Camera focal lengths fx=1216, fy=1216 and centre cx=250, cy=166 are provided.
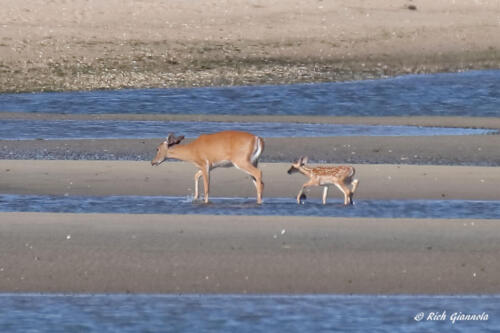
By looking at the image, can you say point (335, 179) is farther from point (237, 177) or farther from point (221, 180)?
point (237, 177)

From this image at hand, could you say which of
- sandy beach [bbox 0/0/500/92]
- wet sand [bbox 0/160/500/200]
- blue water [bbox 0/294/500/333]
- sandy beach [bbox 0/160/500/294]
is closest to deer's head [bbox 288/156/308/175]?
wet sand [bbox 0/160/500/200]

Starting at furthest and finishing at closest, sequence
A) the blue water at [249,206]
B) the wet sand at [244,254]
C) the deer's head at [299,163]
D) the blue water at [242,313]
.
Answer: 1. the deer's head at [299,163]
2. the blue water at [249,206]
3. the wet sand at [244,254]
4. the blue water at [242,313]

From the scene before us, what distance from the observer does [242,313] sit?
30.0ft

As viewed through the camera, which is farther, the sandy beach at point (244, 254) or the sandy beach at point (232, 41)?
the sandy beach at point (232, 41)

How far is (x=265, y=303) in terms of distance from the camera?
31.3 feet

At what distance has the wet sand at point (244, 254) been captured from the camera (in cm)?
1016

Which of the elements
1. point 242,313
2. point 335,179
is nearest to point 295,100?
point 335,179

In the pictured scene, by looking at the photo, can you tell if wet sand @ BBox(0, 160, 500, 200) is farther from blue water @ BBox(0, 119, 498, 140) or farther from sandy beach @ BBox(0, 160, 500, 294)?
blue water @ BBox(0, 119, 498, 140)

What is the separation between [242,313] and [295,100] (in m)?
23.4

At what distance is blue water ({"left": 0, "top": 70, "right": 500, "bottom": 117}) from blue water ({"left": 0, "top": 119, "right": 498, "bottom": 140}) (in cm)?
357

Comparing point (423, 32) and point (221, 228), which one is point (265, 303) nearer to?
point (221, 228)

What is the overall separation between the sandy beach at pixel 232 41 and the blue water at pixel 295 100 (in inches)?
60.8

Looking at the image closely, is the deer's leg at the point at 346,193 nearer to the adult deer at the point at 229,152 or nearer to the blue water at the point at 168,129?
the adult deer at the point at 229,152

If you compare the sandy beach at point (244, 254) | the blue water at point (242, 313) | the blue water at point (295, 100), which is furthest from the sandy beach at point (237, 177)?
the blue water at point (295, 100)
